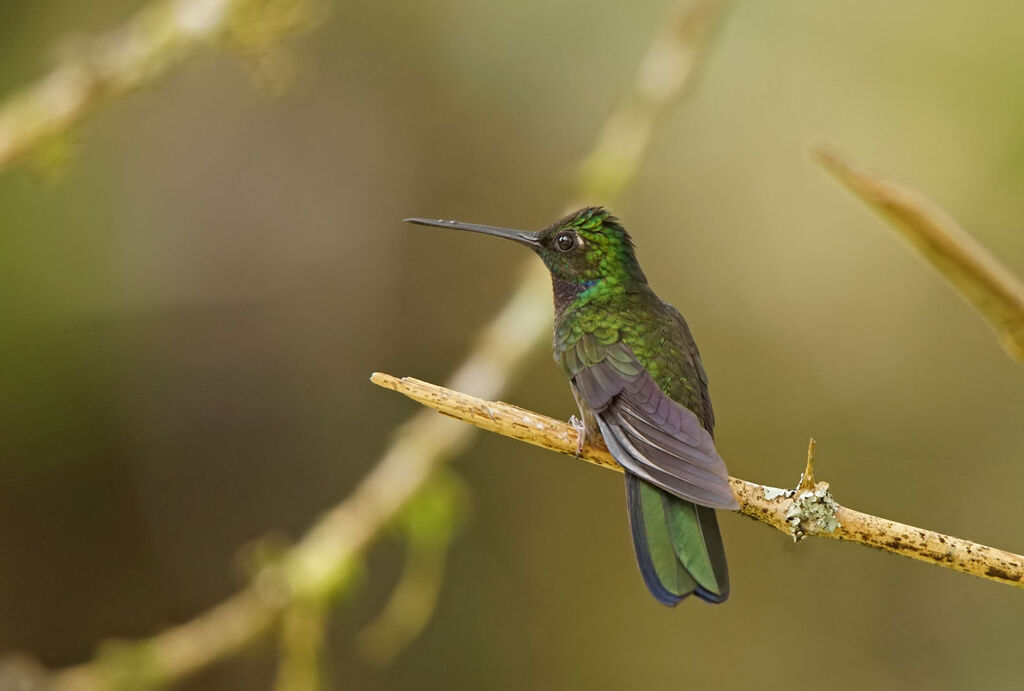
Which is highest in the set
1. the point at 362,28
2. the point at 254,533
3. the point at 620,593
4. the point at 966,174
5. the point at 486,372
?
the point at 966,174

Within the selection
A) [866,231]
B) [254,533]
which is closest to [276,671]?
[254,533]

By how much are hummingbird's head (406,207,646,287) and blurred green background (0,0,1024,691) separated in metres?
2.11

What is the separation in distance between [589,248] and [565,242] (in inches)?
2.8

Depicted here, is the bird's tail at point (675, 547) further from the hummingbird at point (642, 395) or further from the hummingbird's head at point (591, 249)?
the hummingbird's head at point (591, 249)

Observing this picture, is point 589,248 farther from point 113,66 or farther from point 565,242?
point 113,66

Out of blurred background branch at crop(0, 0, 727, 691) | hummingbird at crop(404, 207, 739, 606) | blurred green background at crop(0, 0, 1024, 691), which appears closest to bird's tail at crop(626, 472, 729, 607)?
hummingbird at crop(404, 207, 739, 606)

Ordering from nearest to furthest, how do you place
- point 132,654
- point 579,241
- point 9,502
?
point 579,241 → point 132,654 → point 9,502

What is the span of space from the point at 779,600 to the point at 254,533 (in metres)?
2.51

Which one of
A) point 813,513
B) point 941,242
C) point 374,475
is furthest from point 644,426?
point 374,475

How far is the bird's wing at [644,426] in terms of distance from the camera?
196 cm

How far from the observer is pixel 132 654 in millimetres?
3104

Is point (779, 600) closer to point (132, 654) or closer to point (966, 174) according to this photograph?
point (966, 174)

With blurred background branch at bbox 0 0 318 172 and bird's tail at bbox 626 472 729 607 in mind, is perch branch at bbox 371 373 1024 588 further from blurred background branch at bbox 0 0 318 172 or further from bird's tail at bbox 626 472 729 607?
blurred background branch at bbox 0 0 318 172

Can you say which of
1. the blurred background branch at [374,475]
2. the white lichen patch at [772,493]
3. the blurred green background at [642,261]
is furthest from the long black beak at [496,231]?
the blurred green background at [642,261]
